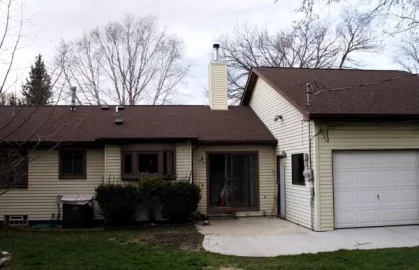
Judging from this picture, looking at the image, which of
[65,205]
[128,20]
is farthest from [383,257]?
[128,20]

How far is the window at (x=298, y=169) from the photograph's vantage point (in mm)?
11922

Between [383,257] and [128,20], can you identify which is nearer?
[383,257]

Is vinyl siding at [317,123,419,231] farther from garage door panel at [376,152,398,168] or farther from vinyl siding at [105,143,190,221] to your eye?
vinyl siding at [105,143,190,221]

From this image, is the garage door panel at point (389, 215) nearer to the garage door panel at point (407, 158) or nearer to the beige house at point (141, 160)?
the garage door panel at point (407, 158)

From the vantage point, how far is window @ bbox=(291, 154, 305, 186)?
11922 mm

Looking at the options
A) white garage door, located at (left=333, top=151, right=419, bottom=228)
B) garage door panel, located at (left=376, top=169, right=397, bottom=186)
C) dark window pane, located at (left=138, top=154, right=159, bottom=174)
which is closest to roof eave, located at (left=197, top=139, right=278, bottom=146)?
dark window pane, located at (left=138, top=154, right=159, bottom=174)

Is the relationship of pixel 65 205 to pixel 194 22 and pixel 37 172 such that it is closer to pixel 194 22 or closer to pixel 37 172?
pixel 37 172

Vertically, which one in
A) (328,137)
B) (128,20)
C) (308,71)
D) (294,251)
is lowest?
(294,251)

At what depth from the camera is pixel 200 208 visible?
14.0 meters

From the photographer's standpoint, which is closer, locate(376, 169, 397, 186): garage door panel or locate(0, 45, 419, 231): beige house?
locate(0, 45, 419, 231): beige house

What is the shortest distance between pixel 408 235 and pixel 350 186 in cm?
183

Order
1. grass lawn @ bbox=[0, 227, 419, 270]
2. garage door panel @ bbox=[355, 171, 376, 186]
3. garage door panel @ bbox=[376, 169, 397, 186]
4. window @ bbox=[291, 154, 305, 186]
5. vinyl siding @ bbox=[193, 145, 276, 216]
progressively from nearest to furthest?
grass lawn @ bbox=[0, 227, 419, 270] < garage door panel @ bbox=[355, 171, 376, 186] < garage door panel @ bbox=[376, 169, 397, 186] < window @ bbox=[291, 154, 305, 186] < vinyl siding @ bbox=[193, 145, 276, 216]

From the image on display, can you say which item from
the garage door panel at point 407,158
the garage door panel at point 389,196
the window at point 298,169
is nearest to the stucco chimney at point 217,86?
the window at point 298,169

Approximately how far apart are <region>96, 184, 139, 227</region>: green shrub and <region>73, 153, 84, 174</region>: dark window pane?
152 centimetres
